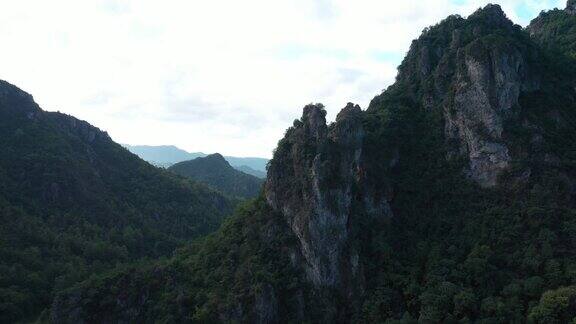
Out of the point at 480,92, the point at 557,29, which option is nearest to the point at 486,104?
the point at 480,92

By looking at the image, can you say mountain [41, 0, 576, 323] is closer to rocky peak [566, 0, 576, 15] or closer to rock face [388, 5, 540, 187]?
rock face [388, 5, 540, 187]

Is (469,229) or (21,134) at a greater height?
(21,134)

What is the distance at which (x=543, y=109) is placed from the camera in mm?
64062

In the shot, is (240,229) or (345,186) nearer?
(345,186)

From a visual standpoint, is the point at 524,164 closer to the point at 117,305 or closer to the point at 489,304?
the point at 489,304

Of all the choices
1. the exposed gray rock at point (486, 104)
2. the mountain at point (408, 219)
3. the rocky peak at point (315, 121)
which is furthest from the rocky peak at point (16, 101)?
the exposed gray rock at point (486, 104)

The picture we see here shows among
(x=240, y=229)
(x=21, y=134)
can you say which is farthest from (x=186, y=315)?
(x=21, y=134)

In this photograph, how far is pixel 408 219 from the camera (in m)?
62.3

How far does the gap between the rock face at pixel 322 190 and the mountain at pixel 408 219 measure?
157 mm

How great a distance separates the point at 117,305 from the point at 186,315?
1000 centimetres

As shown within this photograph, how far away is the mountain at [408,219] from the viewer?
52.1m

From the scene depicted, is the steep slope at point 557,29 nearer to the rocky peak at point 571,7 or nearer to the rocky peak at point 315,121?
the rocky peak at point 571,7

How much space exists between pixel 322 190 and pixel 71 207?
61403 millimetres

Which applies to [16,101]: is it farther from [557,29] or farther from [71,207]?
[557,29]
